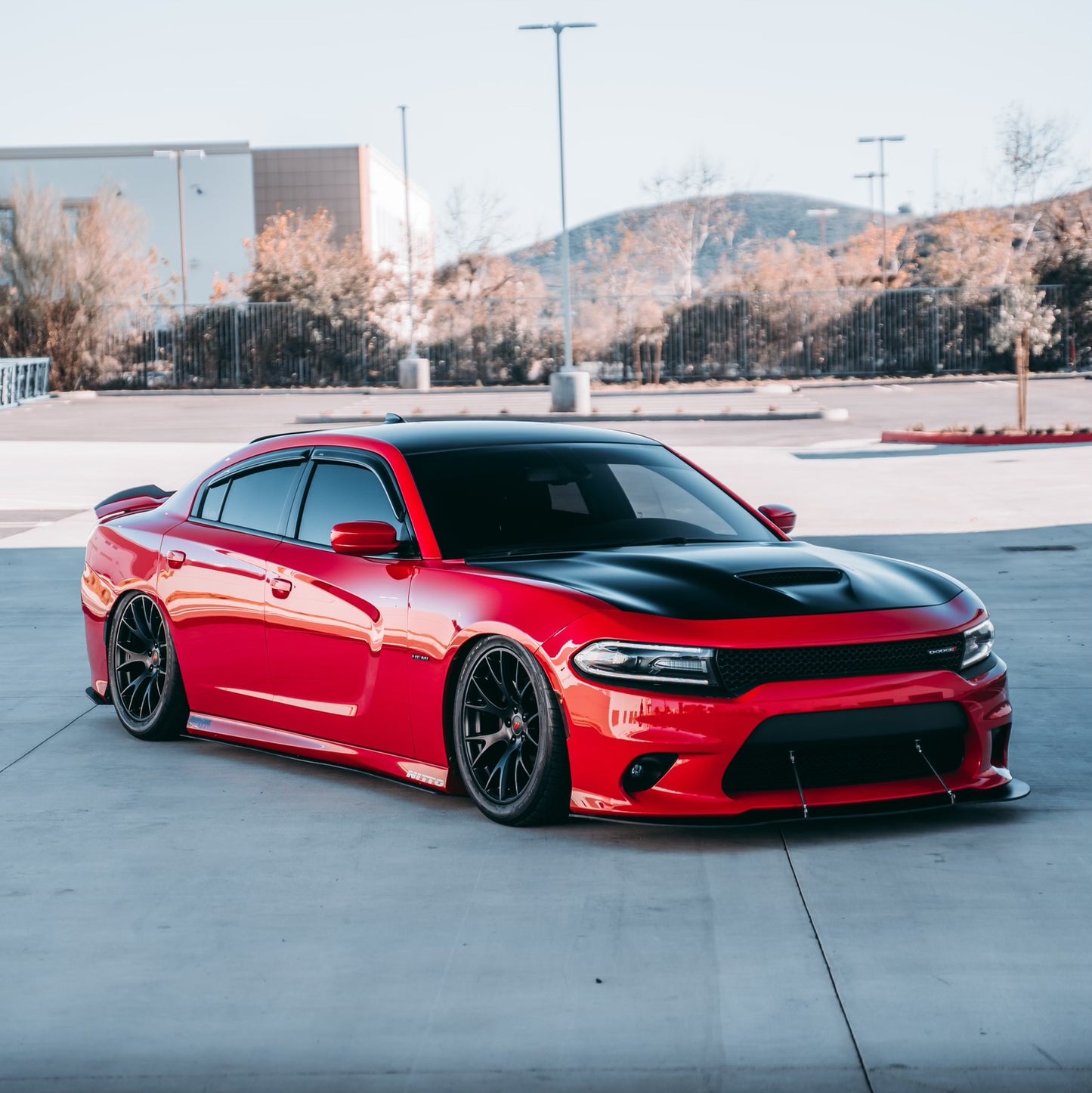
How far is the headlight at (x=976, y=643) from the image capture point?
6066mm

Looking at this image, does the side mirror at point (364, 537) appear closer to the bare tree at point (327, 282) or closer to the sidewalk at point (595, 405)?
the sidewalk at point (595, 405)

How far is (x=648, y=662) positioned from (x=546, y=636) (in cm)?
36

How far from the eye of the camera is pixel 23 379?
47.6 m

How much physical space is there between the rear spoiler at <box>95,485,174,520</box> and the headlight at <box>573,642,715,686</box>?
3.33 m

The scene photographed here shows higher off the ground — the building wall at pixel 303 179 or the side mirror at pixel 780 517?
the building wall at pixel 303 179

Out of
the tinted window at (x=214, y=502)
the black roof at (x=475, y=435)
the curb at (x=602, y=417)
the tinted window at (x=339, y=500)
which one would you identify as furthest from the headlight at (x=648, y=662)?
the curb at (x=602, y=417)

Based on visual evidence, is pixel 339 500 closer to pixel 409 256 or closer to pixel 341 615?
pixel 341 615

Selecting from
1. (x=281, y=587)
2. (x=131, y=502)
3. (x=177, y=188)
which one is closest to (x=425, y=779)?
(x=281, y=587)

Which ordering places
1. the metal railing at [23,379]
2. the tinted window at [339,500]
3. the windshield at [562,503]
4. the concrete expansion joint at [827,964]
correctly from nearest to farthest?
1. the concrete expansion joint at [827,964]
2. the windshield at [562,503]
3. the tinted window at [339,500]
4. the metal railing at [23,379]

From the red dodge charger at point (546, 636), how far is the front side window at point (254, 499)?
0.01m

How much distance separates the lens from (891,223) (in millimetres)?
164125

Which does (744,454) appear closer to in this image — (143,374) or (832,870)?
(832,870)

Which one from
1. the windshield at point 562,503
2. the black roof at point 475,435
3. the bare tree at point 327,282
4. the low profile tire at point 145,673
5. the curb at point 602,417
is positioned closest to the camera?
the windshield at point 562,503

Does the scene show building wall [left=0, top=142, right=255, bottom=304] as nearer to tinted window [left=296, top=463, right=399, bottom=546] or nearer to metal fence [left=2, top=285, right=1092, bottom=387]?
metal fence [left=2, top=285, right=1092, bottom=387]
